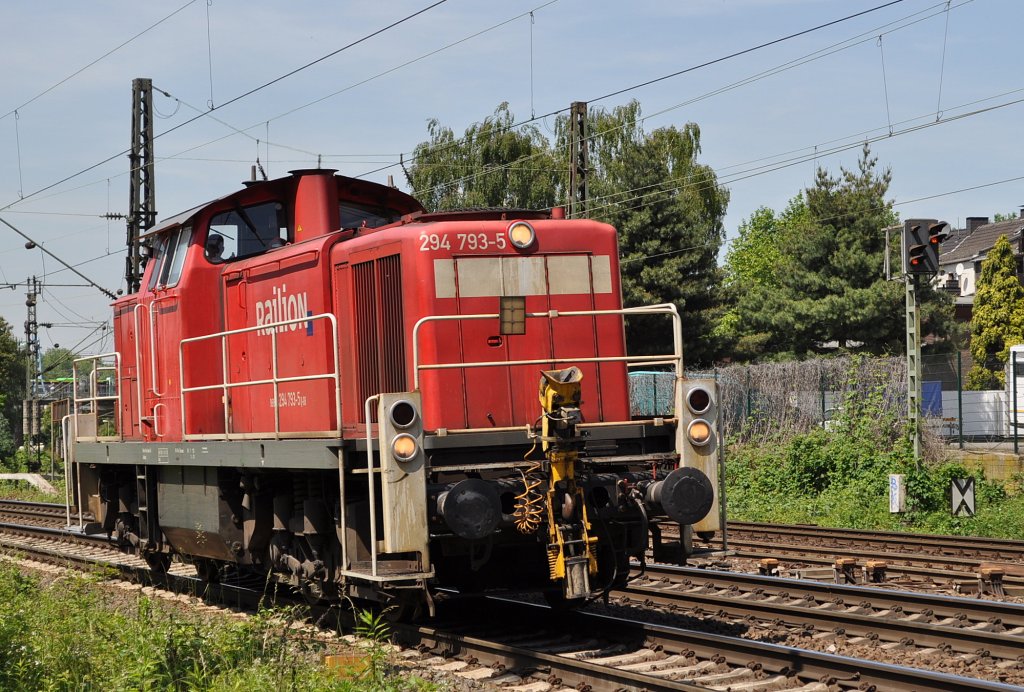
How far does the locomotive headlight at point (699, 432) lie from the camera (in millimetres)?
8016

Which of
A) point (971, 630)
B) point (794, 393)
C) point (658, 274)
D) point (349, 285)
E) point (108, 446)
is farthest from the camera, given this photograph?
point (658, 274)

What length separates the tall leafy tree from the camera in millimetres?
34219

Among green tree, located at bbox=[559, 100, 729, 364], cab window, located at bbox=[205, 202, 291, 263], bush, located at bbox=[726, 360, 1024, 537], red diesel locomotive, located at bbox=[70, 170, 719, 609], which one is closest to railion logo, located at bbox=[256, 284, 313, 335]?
red diesel locomotive, located at bbox=[70, 170, 719, 609]

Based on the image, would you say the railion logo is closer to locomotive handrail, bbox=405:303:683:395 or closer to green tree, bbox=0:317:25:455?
locomotive handrail, bbox=405:303:683:395

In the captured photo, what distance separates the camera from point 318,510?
849cm

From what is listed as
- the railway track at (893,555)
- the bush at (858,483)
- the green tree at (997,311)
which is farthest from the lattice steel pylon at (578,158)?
the green tree at (997,311)

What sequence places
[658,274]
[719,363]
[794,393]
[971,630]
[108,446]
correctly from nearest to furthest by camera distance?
[971,630]
[108,446]
[794,393]
[658,274]
[719,363]

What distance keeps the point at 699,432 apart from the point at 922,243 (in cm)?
998

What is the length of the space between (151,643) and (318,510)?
68.7 inches

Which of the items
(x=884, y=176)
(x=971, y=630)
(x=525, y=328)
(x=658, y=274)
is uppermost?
(x=884, y=176)

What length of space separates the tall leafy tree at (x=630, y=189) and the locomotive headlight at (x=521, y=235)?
25.3 metres

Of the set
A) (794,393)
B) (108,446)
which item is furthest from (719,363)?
(108,446)

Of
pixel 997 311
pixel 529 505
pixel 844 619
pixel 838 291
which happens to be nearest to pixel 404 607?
pixel 529 505

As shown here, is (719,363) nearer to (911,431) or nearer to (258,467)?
(911,431)
